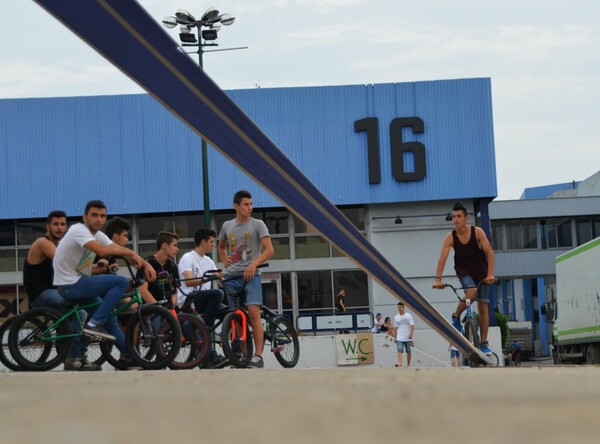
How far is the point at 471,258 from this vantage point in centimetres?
959

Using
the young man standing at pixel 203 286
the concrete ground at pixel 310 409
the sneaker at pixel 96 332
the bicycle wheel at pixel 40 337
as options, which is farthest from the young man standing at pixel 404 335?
the concrete ground at pixel 310 409

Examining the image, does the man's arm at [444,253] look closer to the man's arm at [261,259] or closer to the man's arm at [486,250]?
the man's arm at [486,250]

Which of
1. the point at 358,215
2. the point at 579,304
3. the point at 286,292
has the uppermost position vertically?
the point at 358,215

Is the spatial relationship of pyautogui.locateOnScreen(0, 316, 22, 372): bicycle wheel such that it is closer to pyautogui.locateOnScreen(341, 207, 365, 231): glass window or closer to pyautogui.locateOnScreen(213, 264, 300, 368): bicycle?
pyautogui.locateOnScreen(213, 264, 300, 368): bicycle

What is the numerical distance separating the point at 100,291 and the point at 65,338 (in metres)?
0.43

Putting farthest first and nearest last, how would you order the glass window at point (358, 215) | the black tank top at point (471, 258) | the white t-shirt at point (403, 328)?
1. the glass window at point (358, 215)
2. the white t-shirt at point (403, 328)
3. the black tank top at point (471, 258)

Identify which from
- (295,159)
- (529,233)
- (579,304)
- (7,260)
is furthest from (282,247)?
(529,233)

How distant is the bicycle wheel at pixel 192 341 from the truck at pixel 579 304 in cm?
1495

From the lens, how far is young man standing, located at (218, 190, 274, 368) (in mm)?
8781

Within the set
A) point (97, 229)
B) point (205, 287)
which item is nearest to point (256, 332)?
point (205, 287)

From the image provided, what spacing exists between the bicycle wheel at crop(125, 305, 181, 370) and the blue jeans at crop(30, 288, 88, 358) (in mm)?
354

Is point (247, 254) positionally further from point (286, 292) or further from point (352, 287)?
point (352, 287)

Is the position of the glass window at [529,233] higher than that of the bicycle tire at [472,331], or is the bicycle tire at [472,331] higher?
the glass window at [529,233]

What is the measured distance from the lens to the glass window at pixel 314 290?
3759 cm
